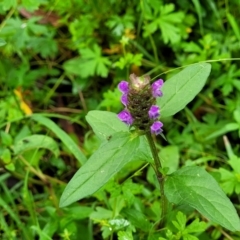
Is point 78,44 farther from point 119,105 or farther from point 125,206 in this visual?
point 125,206

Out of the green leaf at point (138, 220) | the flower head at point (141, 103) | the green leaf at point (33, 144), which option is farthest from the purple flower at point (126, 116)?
the green leaf at point (33, 144)

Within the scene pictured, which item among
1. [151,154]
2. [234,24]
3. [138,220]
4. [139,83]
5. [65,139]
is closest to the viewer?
[139,83]

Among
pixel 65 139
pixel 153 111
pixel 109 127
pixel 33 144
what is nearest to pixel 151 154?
pixel 109 127

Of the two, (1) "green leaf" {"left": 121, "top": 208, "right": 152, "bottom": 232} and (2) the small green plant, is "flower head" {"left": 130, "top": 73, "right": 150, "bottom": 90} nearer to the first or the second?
(2) the small green plant

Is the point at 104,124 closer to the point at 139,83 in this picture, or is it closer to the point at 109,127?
the point at 109,127

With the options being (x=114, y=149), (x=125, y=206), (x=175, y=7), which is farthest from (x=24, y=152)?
(x=175, y=7)

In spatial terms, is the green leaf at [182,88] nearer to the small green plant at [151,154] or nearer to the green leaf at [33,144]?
the small green plant at [151,154]
